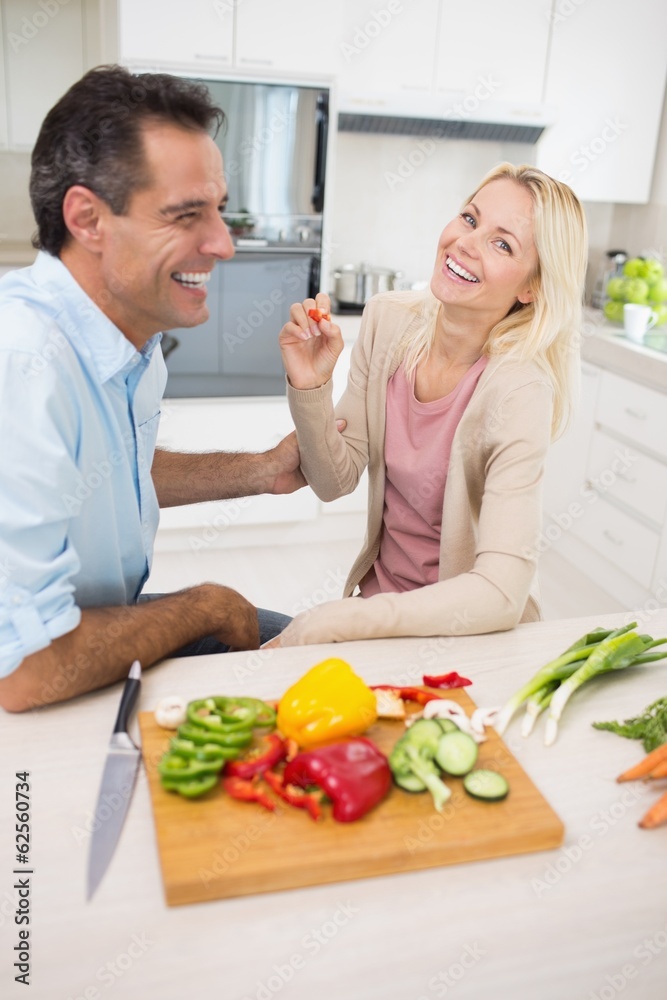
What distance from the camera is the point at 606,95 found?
3.74 meters

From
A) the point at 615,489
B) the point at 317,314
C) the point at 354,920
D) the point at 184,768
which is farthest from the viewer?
the point at 615,489

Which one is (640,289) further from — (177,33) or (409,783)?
(409,783)

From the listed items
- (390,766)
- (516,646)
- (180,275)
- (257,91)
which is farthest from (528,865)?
(257,91)

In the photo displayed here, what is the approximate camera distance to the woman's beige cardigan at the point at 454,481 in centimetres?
135

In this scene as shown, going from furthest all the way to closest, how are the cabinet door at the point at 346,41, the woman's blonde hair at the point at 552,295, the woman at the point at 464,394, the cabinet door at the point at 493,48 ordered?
the cabinet door at the point at 493,48 → the cabinet door at the point at 346,41 → the woman's blonde hair at the point at 552,295 → the woman at the point at 464,394

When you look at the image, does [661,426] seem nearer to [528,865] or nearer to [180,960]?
[528,865]

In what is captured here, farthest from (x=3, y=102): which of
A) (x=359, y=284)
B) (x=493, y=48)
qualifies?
(x=493, y=48)

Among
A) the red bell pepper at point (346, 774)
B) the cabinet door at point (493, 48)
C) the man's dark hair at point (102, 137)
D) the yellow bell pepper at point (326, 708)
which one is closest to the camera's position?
the red bell pepper at point (346, 774)

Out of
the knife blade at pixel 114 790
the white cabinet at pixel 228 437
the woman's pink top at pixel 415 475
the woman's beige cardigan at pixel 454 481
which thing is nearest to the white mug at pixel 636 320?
the white cabinet at pixel 228 437

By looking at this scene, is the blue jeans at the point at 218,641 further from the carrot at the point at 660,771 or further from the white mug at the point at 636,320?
the white mug at the point at 636,320

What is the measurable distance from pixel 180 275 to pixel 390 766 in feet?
2.62

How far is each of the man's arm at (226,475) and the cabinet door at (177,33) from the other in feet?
5.96

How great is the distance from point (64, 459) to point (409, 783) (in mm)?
575

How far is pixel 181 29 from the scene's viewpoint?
10.1ft
